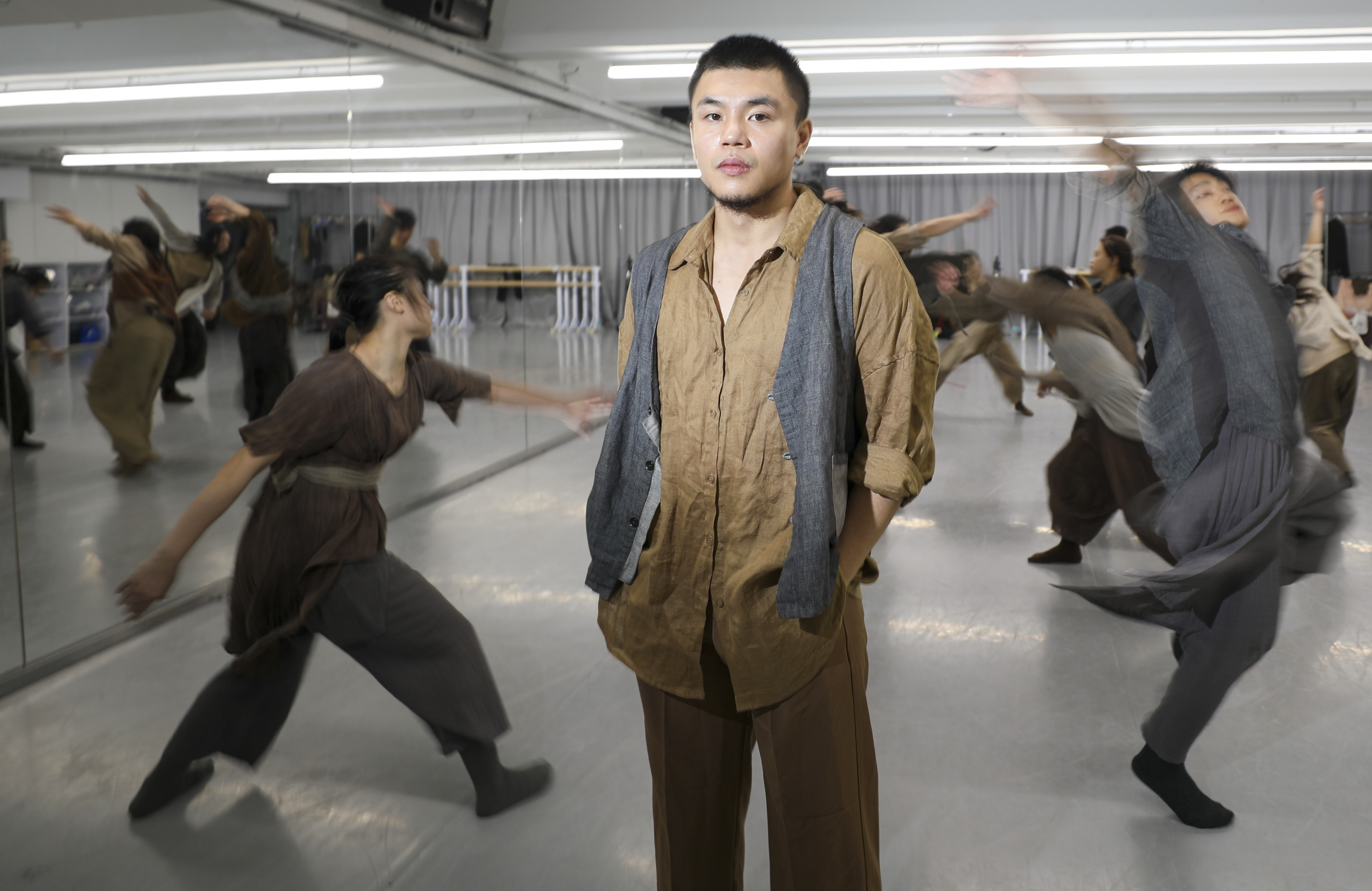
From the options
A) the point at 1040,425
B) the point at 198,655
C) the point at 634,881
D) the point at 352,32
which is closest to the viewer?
the point at 634,881

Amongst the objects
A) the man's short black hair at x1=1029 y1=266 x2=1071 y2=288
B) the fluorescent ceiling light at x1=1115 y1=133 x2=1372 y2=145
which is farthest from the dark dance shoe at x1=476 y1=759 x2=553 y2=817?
Answer: the fluorescent ceiling light at x1=1115 y1=133 x2=1372 y2=145

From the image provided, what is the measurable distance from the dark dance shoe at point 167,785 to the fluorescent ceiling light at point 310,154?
142 centimetres

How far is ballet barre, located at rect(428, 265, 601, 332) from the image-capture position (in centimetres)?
420

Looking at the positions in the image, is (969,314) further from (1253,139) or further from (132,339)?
(1253,139)

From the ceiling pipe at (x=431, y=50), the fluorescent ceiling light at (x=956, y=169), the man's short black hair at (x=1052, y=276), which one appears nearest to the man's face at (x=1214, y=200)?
the man's short black hair at (x=1052, y=276)

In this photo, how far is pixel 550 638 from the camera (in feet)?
10.9

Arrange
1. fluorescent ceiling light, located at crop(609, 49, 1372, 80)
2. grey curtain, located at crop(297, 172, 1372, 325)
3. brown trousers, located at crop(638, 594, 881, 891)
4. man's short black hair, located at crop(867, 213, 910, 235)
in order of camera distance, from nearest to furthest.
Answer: brown trousers, located at crop(638, 594, 881, 891) < grey curtain, located at crop(297, 172, 1372, 325) < man's short black hair, located at crop(867, 213, 910, 235) < fluorescent ceiling light, located at crop(609, 49, 1372, 80)

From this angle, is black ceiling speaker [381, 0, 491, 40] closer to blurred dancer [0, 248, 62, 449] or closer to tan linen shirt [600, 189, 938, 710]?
blurred dancer [0, 248, 62, 449]

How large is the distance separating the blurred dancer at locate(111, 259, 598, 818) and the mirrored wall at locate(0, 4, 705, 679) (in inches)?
2.9

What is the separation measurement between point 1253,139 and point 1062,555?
8505mm

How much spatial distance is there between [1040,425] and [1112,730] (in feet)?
17.6

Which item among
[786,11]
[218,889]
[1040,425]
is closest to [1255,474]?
[218,889]

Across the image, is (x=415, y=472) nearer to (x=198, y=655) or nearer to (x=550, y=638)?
(x=550, y=638)

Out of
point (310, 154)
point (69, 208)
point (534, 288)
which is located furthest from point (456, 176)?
point (69, 208)
